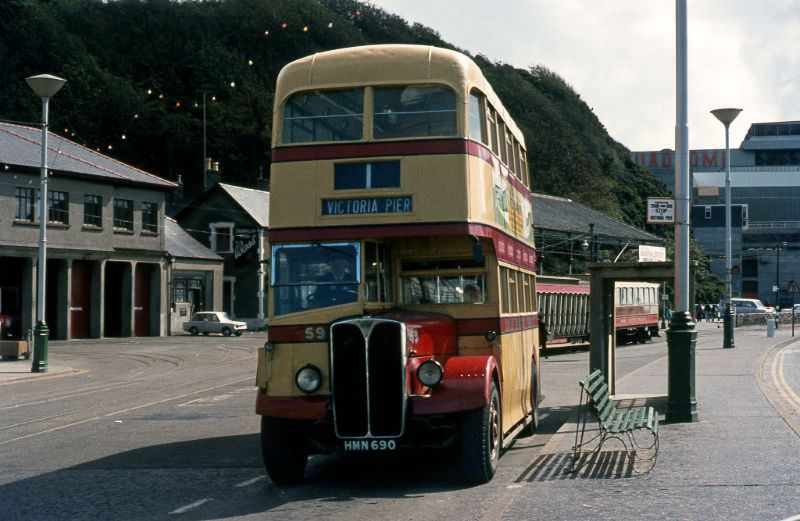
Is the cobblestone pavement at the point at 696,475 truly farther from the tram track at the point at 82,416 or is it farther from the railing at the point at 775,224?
the railing at the point at 775,224

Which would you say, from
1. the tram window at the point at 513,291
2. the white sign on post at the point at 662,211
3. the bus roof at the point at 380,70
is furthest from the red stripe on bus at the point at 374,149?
the white sign on post at the point at 662,211

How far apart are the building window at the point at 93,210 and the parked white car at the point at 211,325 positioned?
375 inches

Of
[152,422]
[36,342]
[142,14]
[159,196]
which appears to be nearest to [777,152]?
[142,14]

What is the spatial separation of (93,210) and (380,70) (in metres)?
47.6

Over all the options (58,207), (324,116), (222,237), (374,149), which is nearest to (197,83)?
(222,237)

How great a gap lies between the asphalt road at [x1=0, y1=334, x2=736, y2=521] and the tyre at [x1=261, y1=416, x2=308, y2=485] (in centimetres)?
16

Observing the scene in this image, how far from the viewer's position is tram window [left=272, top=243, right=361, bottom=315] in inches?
451

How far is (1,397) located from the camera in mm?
24844

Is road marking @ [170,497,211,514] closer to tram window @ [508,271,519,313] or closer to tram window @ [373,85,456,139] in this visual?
tram window @ [373,85,456,139]

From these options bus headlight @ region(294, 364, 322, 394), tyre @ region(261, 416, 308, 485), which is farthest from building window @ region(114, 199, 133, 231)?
bus headlight @ region(294, 364, 322, 394)

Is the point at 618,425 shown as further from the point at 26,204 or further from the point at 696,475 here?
the point at 26,204

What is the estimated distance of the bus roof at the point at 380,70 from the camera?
11867mm

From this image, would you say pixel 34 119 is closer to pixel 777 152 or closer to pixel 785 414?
pixel 785 414

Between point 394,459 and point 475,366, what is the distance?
294cm
